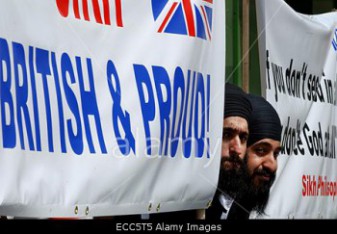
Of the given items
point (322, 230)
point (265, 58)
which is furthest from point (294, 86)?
point (322, 230)

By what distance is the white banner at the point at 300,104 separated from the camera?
16.5ft

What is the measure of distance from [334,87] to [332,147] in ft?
1.31

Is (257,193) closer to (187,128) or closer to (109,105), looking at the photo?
(187,128)

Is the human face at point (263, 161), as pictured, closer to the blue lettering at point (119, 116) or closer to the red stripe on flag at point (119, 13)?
the blue lettering at point (119, 116)

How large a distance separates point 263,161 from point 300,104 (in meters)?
0.61

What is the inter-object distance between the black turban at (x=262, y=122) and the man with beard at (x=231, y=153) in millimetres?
121

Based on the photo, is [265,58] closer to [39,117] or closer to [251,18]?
[251,18]

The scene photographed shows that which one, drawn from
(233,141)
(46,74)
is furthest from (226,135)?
(46,74)

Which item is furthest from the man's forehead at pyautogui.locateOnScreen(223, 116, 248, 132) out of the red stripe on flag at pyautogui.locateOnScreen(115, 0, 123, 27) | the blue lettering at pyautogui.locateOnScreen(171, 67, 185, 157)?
the red stripe on flag at pyautogui.locateOnScreen(115, 0, 123, 27)

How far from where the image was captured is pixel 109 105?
363cm

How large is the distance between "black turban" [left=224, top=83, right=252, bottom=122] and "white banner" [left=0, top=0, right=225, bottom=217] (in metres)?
0.30

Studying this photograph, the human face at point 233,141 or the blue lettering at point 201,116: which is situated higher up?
the blue lettering at point 201,116

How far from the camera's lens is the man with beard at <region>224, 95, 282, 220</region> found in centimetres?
473

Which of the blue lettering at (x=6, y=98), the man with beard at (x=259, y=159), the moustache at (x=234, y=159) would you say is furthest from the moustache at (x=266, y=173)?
the blue lettering at (x=6, y=98)
